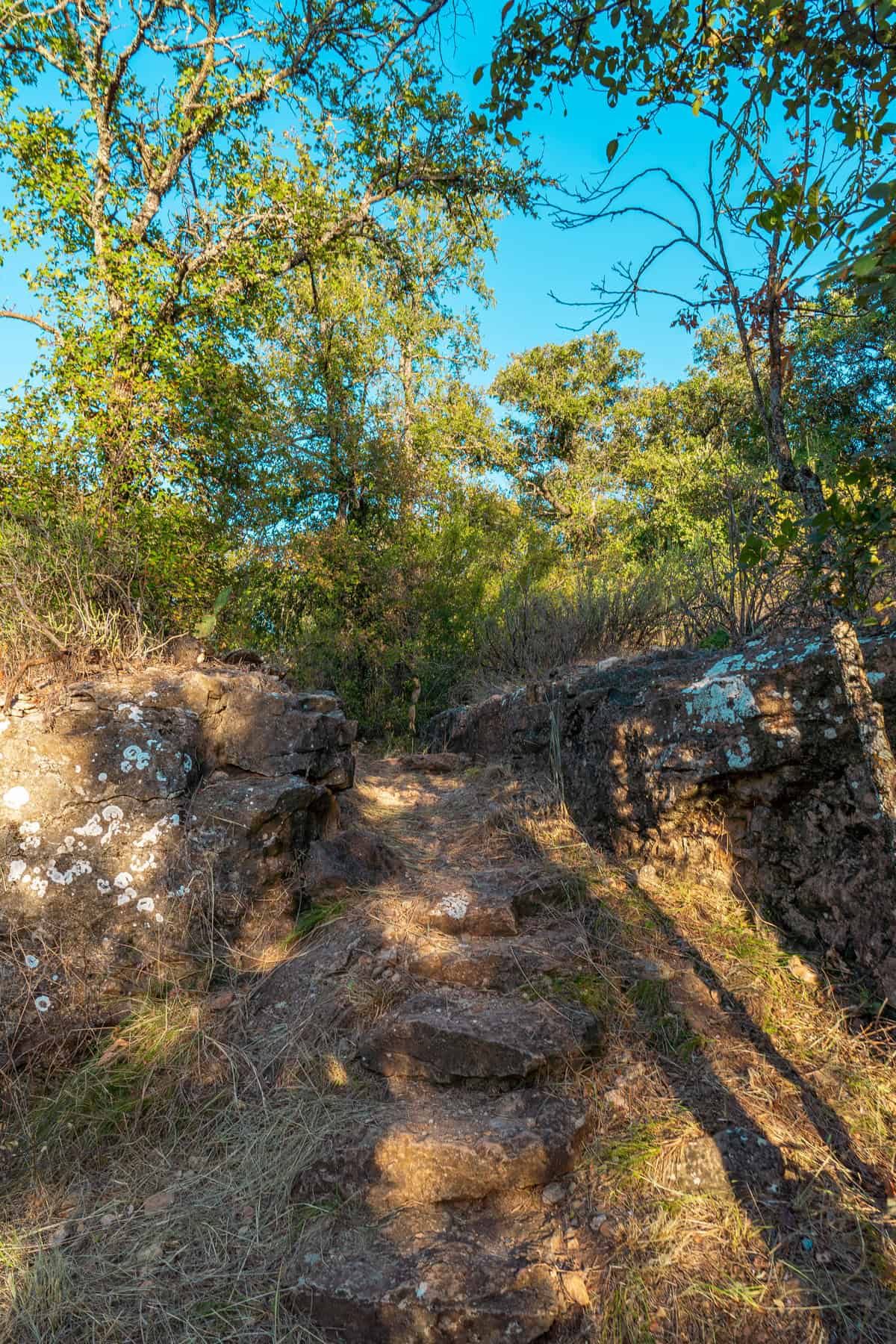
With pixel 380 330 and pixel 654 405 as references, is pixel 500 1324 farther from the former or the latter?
pixel 654 405

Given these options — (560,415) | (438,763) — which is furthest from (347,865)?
(560,415)

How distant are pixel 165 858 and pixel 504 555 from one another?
29.6 feet

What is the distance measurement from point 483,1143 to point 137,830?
2.14 metres

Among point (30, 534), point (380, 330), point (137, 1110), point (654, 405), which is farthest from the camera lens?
point (654, 405)

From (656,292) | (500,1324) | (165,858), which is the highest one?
(656,292)

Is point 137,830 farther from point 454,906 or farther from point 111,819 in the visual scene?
point 454,906

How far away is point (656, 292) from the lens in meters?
2.28

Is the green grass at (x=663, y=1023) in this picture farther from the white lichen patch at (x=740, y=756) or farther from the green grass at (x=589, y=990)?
the white lichen patch at (x=740, y=756)

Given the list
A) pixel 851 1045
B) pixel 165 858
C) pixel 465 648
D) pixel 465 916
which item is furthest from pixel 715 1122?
pixel 465 648

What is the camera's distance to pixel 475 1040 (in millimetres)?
2320

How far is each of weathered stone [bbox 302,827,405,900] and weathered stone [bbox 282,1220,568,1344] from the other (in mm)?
1610

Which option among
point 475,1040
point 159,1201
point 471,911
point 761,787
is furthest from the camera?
point 471,911

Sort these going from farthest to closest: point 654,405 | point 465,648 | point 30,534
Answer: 1. point 654,405
2. point 465,648
3. point 30,534

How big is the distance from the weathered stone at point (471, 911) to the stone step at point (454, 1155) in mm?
880
